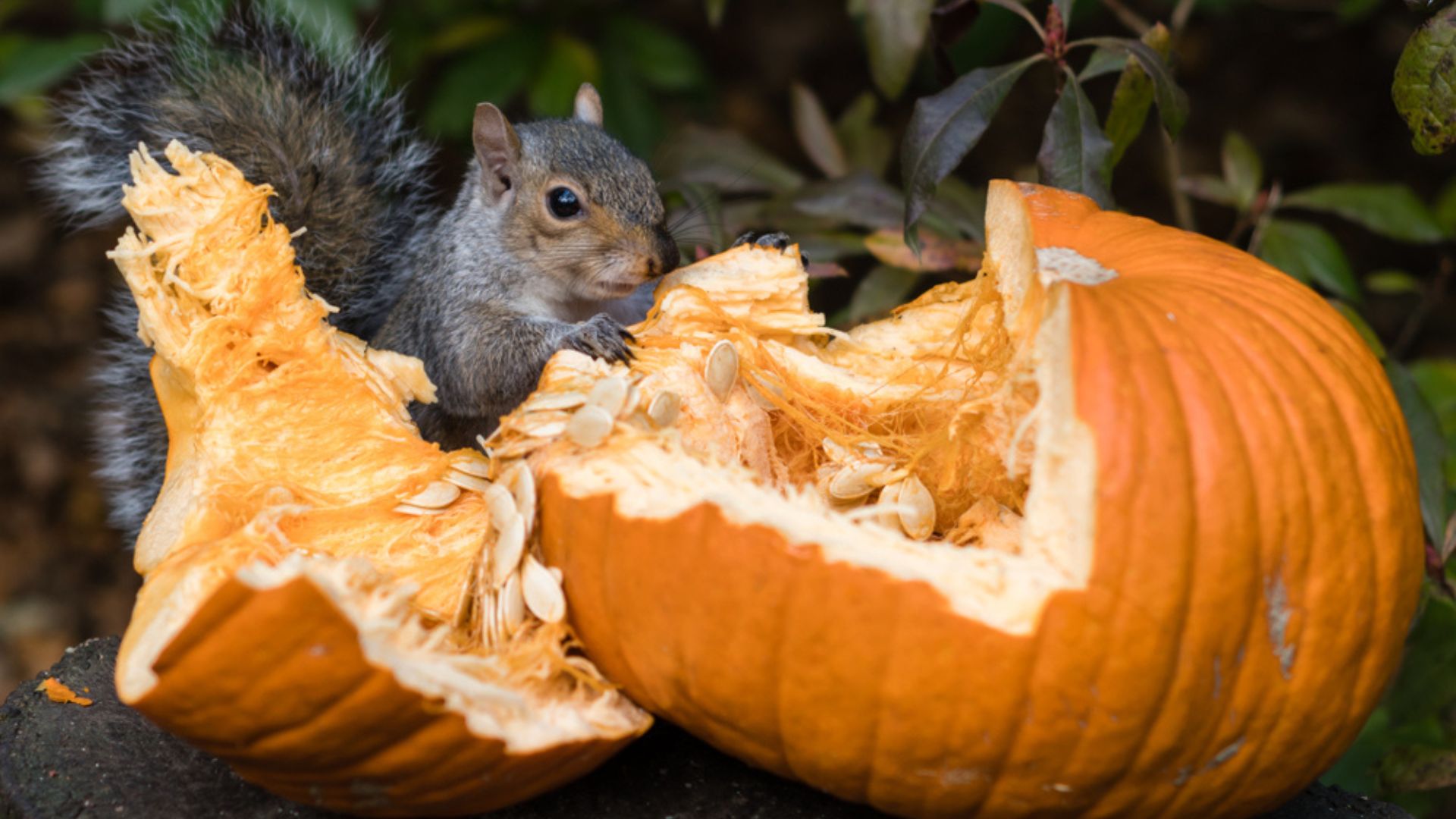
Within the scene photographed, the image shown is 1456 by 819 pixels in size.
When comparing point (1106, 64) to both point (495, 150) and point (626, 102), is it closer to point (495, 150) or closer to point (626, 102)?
point (495, 150)

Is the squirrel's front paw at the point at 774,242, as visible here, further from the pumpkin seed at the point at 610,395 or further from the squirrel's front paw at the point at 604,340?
the pumpkin seed at the point at 610,395

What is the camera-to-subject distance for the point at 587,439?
1.14m

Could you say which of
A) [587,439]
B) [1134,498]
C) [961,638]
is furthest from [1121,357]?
[587,439]

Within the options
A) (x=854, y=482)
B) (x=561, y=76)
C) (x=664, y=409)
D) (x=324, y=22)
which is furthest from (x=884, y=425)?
(x=561, y=76)

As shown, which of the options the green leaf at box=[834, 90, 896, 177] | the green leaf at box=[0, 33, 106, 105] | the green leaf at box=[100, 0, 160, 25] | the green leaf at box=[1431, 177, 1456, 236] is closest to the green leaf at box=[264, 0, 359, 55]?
the green leaf at box=[100, 0, 160, 25]

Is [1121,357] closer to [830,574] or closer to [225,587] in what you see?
[830,574]

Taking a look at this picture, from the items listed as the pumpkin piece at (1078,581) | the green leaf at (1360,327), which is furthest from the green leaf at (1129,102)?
the pumpkin piece at (1078,581)

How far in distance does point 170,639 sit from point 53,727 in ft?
1.51

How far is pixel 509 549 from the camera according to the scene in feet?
3.81

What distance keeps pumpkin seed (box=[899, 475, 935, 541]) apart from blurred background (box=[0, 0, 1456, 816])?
0.38 meters

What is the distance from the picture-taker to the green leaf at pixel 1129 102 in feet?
5.11

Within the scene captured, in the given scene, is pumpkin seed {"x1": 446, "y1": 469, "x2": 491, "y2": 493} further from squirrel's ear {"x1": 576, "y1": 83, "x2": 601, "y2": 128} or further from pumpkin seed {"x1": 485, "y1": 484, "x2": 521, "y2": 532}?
squirrel's ear {"x1": 576, "y1": 83, "x2": 601, "y2": 128}

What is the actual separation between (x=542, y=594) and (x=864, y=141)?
1.26m

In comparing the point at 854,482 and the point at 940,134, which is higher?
the point at 940,134
